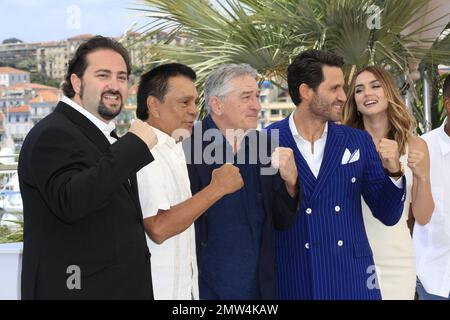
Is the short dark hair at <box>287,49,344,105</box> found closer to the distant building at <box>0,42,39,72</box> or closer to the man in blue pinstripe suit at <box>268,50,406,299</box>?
the man in blue pinstripe suit at <box>268,50,406,299</box>

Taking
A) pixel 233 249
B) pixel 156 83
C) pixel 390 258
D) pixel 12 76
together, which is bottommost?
pixel 390 258

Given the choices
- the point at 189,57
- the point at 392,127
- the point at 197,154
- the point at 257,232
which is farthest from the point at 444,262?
the point at 189,57

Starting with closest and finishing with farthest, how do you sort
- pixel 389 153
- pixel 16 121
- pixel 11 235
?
pixel 389 153
pixel 11 235
pixel 16 121

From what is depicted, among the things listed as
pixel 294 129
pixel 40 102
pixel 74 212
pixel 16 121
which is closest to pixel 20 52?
pixel 40 102

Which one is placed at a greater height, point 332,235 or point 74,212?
point 74,212

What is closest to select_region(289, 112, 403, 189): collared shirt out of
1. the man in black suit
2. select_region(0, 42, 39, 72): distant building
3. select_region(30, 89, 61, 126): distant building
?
the man in black suit

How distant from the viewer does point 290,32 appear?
5.69 metres

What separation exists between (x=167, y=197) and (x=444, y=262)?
4.77ft

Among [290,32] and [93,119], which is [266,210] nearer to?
[93,119]

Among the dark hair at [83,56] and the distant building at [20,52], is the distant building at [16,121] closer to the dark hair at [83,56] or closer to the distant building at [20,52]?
the distant building at [20,52]

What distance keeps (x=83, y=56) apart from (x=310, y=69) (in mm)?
1061

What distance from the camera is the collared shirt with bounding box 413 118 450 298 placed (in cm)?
312

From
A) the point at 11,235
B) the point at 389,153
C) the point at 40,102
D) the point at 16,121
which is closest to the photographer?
the point at 389,153
